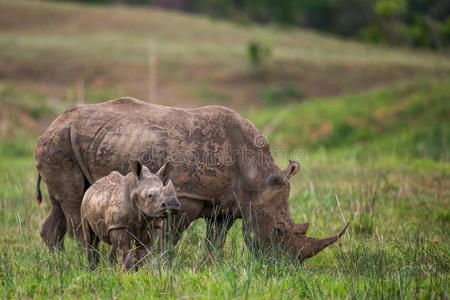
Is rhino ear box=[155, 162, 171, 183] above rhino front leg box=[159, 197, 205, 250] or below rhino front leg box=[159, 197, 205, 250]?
above

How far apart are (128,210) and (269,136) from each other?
12.9 m

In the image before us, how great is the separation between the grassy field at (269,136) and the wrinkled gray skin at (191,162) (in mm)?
315

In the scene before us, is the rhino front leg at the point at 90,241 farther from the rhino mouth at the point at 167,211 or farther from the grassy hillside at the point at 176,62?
the grassy hillside at the point at 176,62

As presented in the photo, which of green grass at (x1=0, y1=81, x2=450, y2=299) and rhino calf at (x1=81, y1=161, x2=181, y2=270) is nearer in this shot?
green grass at (x1=0, y1=81, x2=450, y2=299)

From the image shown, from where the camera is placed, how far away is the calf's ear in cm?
549

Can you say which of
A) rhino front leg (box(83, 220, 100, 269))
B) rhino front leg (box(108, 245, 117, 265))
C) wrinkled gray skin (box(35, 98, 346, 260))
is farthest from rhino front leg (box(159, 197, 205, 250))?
rhino front leg (box(83, 220, 100, 269))

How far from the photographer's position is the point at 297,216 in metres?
8.34

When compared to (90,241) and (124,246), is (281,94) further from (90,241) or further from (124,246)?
(124,246)

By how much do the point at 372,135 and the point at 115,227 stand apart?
44.5 ft

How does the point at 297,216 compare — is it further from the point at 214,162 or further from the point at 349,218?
the point at 214,162

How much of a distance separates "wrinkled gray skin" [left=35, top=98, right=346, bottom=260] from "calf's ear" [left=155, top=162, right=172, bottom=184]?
19.3 inches

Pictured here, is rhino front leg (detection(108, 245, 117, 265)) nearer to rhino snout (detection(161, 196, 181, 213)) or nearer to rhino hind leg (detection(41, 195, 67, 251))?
rhino snout (detection(161, 196, 181, 213))

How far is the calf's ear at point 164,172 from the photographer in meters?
5.49

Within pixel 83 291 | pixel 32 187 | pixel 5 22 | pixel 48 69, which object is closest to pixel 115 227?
pixel 83 291
